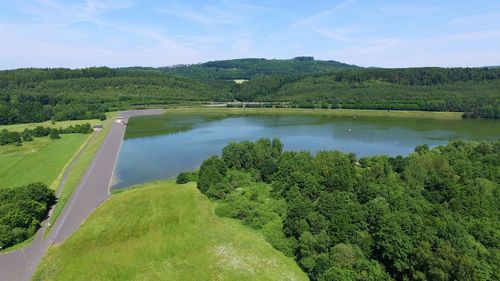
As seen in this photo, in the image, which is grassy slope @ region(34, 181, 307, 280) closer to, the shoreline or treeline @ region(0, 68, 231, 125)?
treeline @ region(0, 68, 231, 125)

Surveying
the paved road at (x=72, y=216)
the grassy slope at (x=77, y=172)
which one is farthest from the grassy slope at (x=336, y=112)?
the paved road at (x=72, y=216)

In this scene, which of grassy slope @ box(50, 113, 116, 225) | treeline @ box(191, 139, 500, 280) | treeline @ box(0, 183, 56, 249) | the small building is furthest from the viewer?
the small building

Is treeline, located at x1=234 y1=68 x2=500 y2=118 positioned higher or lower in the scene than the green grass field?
higher

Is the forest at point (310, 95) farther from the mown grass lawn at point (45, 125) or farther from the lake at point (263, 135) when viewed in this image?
the lake at point (263, 135)

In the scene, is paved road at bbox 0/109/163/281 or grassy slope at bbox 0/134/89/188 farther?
grassy slope at bbox 0/134/89/188

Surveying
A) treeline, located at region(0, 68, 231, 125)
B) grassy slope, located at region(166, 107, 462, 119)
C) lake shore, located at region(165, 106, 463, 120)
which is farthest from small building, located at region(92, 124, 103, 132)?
grassy slope, located at region(166, 107, 462, 119)

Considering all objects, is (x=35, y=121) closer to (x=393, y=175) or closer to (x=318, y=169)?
Result: (x=318, y=169)
